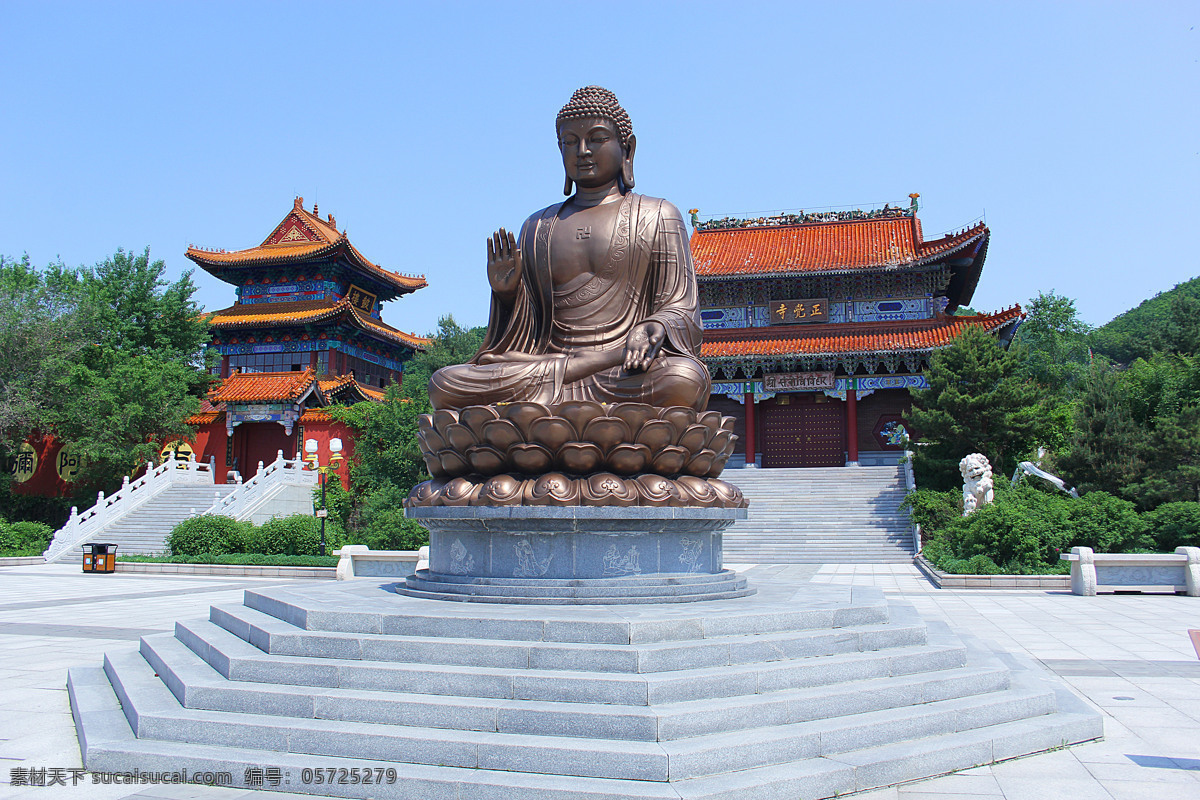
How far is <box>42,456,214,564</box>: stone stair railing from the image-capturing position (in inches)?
809

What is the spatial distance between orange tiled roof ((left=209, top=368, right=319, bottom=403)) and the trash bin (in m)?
12.0

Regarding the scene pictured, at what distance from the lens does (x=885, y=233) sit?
1171 inches

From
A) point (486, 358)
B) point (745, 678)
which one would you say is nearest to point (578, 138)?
point (486, 358)

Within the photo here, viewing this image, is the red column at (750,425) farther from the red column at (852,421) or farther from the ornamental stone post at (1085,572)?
the ornamental stone post at (1085,572)

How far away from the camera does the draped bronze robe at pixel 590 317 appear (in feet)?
21.4

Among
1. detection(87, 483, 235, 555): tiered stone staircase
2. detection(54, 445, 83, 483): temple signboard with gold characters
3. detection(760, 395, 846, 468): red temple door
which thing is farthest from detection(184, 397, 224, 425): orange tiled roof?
detection(760, 395, 846, 468): red temple door

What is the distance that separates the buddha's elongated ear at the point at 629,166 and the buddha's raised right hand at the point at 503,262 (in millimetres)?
1161

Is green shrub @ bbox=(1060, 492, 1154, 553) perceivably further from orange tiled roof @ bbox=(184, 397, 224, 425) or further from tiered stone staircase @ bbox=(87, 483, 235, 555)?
orange tiled roof @ bbox=(184, 397, 224, 425)

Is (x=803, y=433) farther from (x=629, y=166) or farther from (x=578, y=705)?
(x=578, y=705)

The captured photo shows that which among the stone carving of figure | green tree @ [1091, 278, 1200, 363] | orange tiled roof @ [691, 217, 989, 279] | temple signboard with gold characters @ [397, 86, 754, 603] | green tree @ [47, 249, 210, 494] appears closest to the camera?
temple signboard with gold characters @ [397, 86, 754, 603]

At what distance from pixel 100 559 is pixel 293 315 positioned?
15.6 meters

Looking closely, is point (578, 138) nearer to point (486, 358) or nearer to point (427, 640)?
point (486, 358)

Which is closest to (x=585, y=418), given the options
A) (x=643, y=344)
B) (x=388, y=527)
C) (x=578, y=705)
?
(x=643, y=344)

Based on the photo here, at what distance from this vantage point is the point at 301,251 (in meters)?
33.0
